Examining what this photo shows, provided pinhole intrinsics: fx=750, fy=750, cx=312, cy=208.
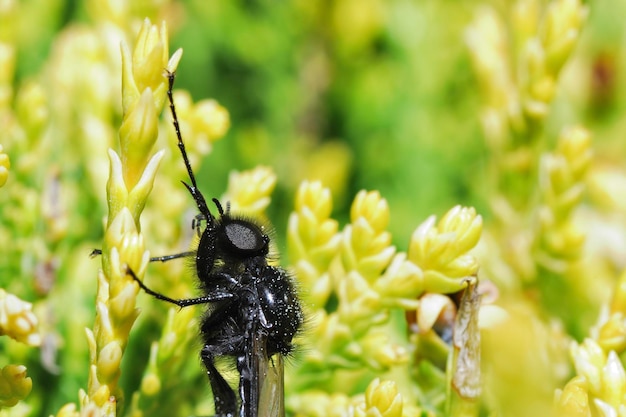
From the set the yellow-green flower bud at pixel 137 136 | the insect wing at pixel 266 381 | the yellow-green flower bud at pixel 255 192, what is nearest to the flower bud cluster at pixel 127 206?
the yellow-green flower bud at pixel 137 136

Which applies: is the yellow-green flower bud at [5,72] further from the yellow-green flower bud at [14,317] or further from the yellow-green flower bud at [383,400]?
the yellow-green flower bud at [383,400]

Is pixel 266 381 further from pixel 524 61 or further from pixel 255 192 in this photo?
pixel 524 61

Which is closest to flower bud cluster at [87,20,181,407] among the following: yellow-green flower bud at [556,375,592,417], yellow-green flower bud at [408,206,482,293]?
yellow-green flower bud at [408,206,482,293]

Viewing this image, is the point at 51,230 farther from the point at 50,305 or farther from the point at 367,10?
the point at 367,10

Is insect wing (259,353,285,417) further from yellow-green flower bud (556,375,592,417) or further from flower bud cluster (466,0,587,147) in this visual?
flower bud cluster (466,0,587,147)

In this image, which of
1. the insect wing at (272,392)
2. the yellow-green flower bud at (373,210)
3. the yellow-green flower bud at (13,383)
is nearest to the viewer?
the yellow-green flower bud at (13,383)

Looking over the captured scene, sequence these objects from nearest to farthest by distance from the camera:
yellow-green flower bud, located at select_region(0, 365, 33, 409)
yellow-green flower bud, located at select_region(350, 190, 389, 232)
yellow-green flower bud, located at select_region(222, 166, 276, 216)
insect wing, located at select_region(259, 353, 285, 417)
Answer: yellow-green flower bud, located at select_region(0, 365, 33, 409) → insect wing, located at select_region(259, 353, 285, 417) → yellow-green flower bud, located at select_region(350, 190, 389, 232) → yellow-green flower bud, located at select_region(222, 166, 276, 216)

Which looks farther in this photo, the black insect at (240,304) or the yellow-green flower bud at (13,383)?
the black insect at (240,304)

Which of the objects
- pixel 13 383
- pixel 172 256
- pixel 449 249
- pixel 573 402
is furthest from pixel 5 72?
pixel 573 402

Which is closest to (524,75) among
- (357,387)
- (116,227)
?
(357,387)
